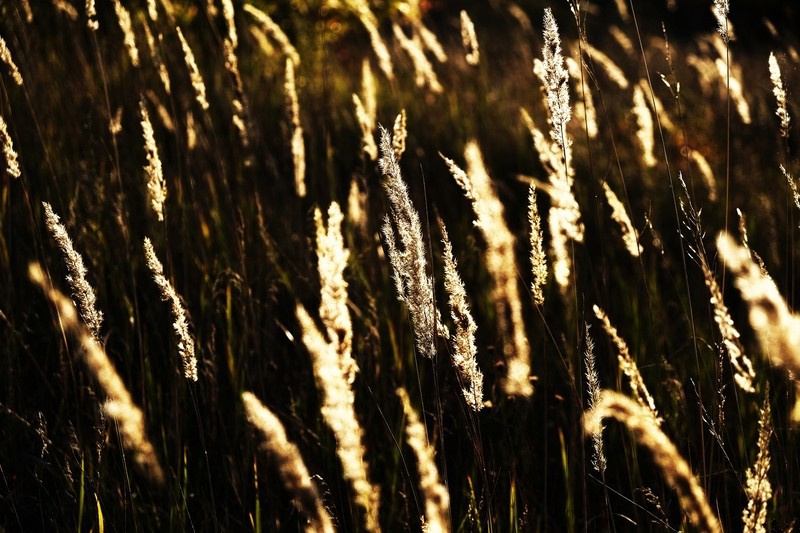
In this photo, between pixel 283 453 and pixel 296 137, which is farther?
pixel 296 137

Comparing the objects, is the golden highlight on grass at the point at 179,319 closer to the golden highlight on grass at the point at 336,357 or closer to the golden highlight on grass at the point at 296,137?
the golden highlight on grass at the point at 336,357

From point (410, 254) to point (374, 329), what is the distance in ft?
2.62

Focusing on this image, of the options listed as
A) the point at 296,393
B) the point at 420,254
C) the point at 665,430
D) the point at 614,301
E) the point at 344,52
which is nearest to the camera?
the point at 420,254

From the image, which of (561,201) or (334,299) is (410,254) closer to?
(334,299)

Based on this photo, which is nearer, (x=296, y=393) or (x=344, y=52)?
(x=296, y=393)

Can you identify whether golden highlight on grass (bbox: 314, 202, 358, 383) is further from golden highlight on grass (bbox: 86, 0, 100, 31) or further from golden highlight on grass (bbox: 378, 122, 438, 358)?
golden highlight on grass (bbox: 86, 0, 100, 31)

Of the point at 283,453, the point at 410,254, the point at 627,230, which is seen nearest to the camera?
the point at 283,453

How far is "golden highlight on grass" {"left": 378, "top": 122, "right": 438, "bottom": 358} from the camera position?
89cm

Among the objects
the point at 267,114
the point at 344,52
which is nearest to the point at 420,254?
the point at 267,114

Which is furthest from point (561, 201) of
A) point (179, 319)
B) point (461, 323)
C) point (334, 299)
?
point (179, 319)

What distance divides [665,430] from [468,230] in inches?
51.1

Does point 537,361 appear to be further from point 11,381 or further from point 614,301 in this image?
point 11,381

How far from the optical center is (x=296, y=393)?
1.87 metres

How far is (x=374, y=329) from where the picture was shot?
167 cm
